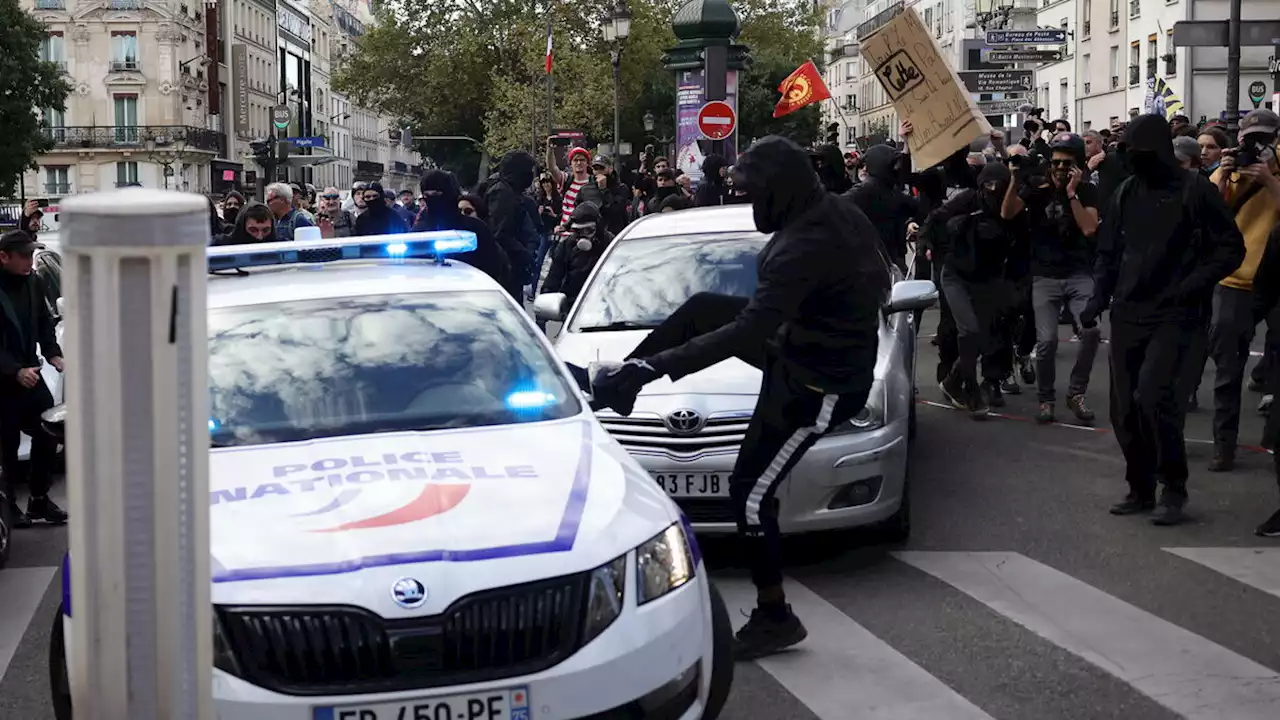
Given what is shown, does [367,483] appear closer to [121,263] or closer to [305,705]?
[305,705]

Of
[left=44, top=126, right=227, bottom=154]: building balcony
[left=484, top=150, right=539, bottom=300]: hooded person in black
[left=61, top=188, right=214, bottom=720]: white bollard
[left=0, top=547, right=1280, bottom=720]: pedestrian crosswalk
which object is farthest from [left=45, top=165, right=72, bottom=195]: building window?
[left=61, top=188, right=214, bottom=720]: white bollard

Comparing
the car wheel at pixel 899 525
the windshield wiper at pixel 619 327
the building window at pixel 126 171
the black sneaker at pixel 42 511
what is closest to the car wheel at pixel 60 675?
the car wheel at pixel 899 525

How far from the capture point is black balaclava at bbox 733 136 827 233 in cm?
584

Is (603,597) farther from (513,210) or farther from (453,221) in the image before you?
(513,210)

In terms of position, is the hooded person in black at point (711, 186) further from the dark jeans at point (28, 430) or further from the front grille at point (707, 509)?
the front grille at point (707, 509)

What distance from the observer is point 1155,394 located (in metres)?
8.42

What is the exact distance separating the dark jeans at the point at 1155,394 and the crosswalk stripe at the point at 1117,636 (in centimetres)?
114

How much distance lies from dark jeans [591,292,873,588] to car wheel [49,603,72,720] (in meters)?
2.28

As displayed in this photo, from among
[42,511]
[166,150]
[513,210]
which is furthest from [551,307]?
[166,150]

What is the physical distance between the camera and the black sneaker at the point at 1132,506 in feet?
28.8

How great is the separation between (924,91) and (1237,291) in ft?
11.0

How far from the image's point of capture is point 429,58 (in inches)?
2943

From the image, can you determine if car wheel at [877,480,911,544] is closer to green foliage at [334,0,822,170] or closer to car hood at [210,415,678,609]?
car hood at [210,415,678,609]

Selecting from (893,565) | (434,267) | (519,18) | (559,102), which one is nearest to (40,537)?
(434,267)
